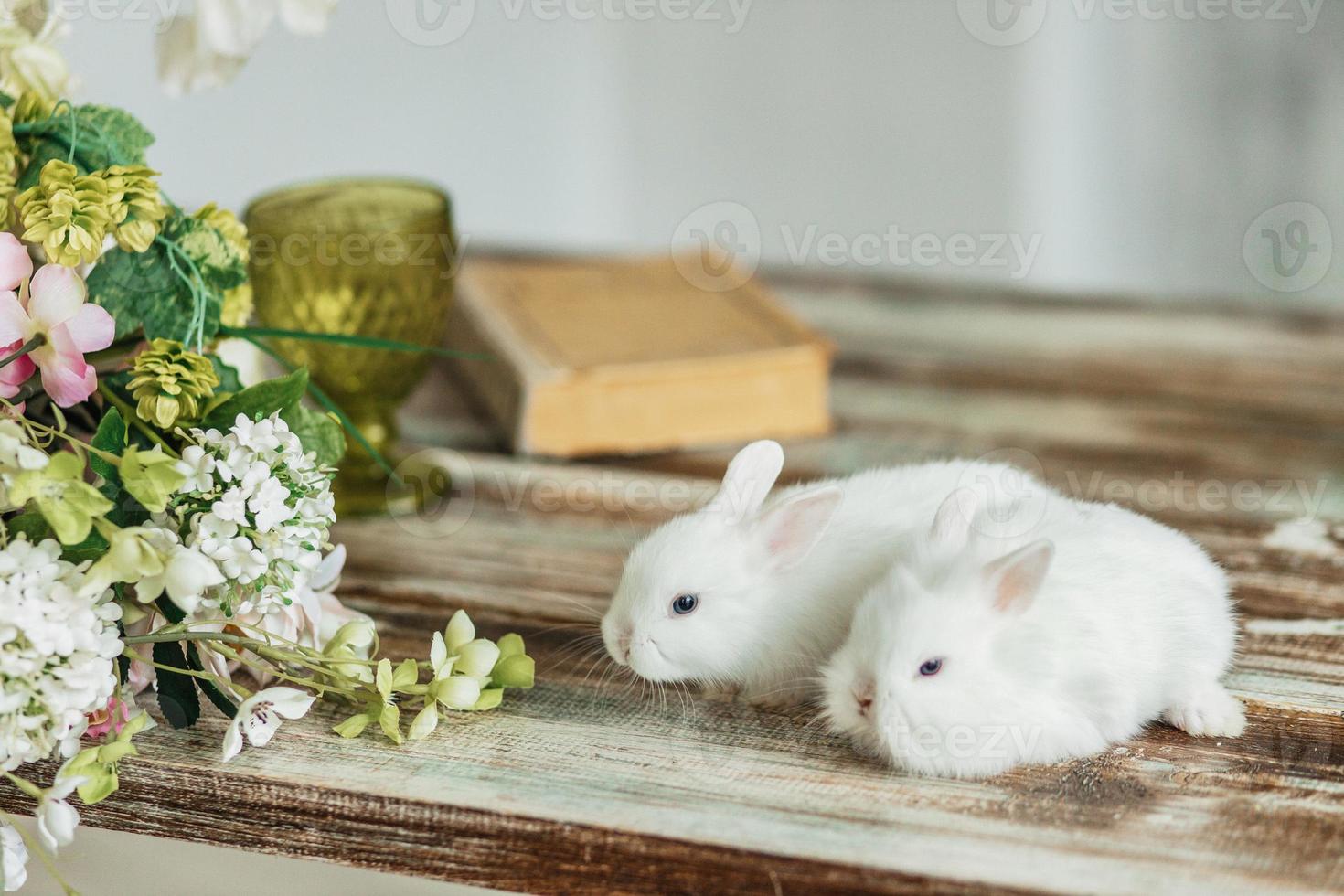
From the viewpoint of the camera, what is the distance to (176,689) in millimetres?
728

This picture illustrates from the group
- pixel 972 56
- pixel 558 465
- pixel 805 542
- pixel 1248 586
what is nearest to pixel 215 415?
pixel 805 542

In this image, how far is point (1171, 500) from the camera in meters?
1.06

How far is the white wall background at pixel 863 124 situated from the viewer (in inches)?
88.5

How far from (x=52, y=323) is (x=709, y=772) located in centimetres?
42

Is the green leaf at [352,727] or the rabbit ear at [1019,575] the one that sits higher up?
the rabbit ear at [1019,575]
